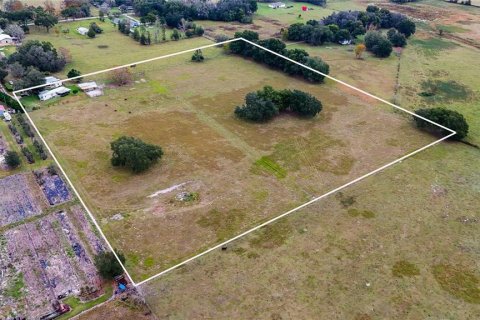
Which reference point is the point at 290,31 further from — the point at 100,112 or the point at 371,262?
the point at 371,262

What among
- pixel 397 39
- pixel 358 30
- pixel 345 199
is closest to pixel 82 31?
pixel 358 30

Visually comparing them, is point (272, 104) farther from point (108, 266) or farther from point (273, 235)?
point (108, 266)

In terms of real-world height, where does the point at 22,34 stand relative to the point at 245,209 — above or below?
above

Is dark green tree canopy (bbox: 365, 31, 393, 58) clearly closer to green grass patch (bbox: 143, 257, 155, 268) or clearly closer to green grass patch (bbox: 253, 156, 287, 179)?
green grass patch (bbox: 253, 156, 287, 179)

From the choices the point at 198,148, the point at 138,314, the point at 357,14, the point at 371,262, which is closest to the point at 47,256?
the point at 138,314

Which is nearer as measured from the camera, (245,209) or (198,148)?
(245,209)
